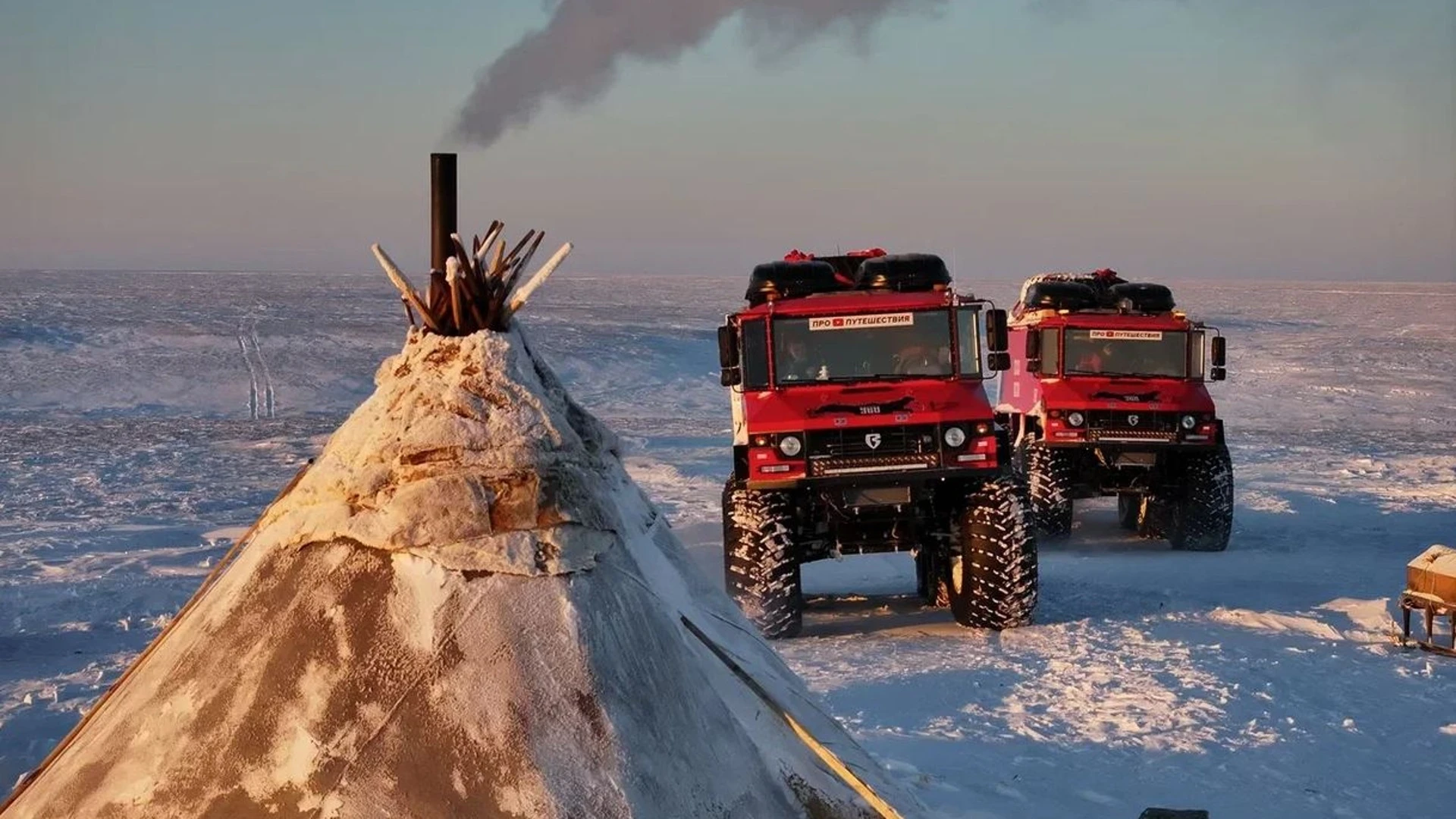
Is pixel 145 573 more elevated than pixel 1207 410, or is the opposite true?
pixel 1207 410

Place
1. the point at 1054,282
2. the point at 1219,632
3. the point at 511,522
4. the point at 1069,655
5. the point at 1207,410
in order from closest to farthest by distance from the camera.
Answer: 1. the point at 511,522
2. the point at 1069,655
3. the point at 1219,632
4. the point at 1207,410
5. the point at 1054,282

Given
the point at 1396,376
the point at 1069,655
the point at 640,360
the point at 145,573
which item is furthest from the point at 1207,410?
the point at 1396,376

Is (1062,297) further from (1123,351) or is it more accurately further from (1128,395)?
(1128,395)

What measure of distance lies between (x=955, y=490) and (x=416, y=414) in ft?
26.4

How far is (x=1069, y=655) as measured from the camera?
11.0 metres

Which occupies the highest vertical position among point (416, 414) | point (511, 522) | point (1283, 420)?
point (416, 414)

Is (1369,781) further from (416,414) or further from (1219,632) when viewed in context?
(416,414)

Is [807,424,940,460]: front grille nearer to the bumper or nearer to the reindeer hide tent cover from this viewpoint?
the bumper

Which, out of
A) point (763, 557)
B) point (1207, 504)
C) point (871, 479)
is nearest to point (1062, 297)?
point (1207, 504)

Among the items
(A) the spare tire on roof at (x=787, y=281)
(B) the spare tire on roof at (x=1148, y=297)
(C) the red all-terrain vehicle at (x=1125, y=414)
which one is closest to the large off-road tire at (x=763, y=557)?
(A) the spare tire on roof at (x=787, y=281)

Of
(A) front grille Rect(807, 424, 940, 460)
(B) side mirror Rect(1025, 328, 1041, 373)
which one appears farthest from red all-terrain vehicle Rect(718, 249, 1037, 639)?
(B) side mirror Rect(1025, 328, 1041, 373)

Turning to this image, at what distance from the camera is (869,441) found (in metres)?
11.5

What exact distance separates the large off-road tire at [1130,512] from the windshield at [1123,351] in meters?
1.93

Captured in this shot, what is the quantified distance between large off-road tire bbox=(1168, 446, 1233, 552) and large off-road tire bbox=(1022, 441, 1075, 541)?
1245 millimetres
